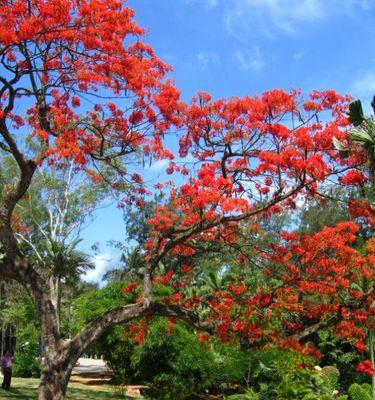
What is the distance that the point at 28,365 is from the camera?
2461 cm

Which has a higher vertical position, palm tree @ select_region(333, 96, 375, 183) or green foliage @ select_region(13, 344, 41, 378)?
palm tree @ select_region(333, 96, 375, 183)

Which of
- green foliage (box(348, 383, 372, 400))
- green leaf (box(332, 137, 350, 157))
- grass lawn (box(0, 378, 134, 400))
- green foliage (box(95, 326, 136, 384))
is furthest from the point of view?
green foliage (box(95, 326, 136, 384))

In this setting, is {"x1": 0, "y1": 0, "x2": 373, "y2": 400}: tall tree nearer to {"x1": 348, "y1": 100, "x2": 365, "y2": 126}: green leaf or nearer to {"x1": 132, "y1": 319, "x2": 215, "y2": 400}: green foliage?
{"x1": 348, "y1": 100, "x2": 365, "y2": 126}: green leaf

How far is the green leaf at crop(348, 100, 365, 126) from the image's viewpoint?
10.1 m

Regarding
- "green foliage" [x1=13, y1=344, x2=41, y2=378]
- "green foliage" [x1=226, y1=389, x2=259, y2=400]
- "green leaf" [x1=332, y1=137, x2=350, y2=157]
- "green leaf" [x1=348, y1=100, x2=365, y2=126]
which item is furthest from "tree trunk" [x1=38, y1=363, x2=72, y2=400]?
"green foliage" [x1=13, y1=344, x2=41, y2=378]

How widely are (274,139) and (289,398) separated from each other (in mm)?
5231

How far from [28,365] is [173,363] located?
12.0m

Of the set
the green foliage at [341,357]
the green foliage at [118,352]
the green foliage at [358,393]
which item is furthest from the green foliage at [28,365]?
the green foliage at [358,393]

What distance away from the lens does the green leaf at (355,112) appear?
10117mm

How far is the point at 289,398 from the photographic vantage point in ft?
36.0

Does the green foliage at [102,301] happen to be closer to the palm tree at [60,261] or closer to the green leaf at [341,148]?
the palm tree at [60,261]

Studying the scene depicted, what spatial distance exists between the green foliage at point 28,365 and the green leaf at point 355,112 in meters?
19.1

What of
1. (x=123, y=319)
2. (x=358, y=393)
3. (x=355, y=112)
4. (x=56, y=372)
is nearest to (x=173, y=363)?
(x=358, y=393)

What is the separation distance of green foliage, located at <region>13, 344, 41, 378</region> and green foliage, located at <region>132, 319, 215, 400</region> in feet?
34.4
